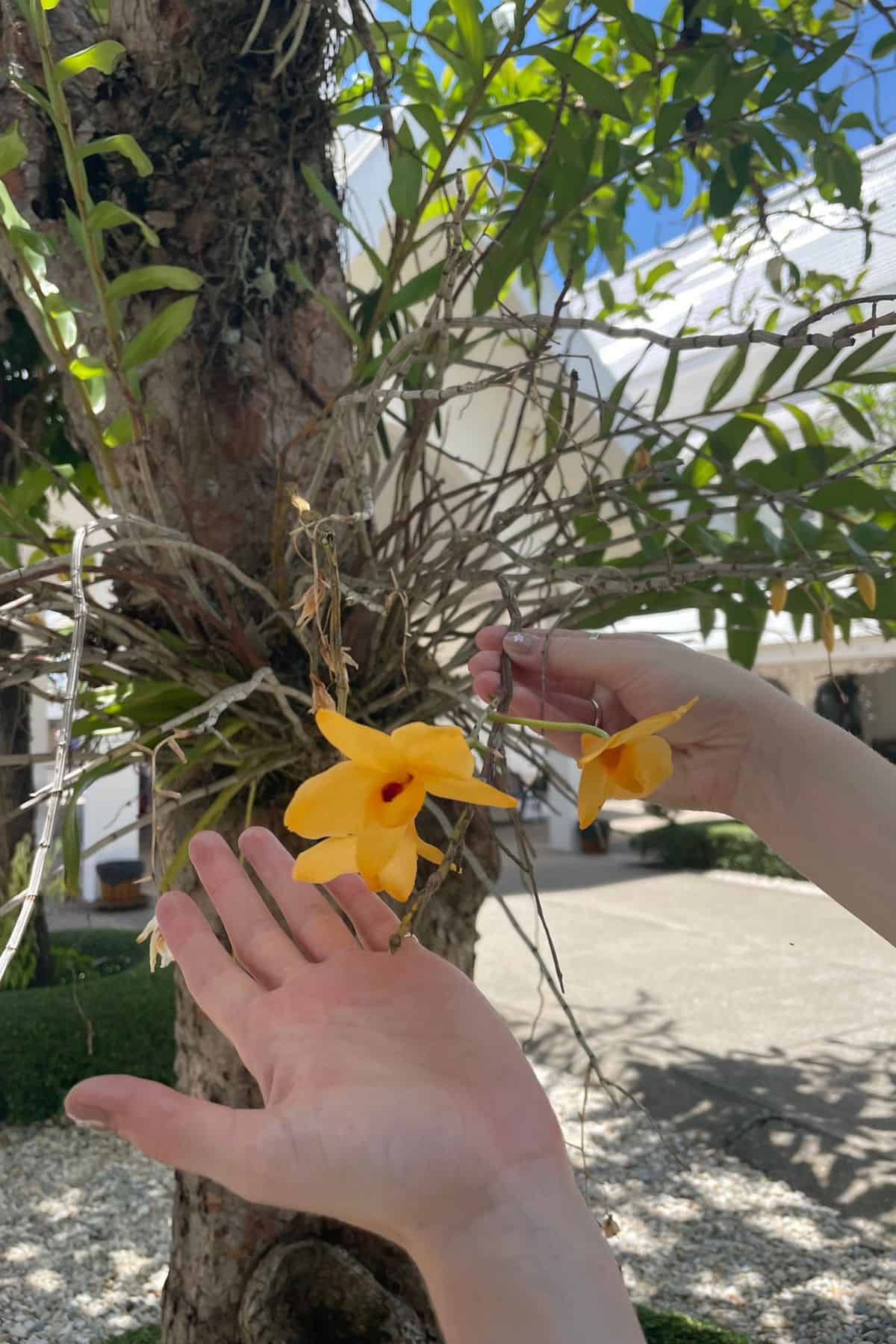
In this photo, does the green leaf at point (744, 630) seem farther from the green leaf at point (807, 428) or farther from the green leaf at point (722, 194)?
the green leaf at point (722, 194)

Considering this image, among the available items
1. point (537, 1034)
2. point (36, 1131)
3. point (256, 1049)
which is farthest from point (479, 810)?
point (537, 1034)

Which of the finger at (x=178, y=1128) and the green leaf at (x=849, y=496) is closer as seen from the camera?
the finger at (x=178, y=1128)

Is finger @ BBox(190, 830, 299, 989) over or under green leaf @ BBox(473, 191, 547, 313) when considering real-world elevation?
under

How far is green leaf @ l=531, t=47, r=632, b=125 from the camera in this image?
1.10 meters

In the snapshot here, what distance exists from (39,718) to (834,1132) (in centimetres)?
615

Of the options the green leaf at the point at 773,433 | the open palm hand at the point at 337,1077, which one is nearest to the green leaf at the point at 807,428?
the green leaf at the point at 773,433

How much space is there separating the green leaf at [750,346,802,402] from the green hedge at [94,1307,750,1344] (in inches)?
61.1

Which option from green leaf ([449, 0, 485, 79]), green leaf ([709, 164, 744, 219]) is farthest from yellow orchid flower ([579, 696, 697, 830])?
green leaf ([709, 164, 744, 219])

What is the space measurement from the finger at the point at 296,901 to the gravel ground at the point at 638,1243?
50.9 inches

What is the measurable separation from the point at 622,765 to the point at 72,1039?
3396 mm

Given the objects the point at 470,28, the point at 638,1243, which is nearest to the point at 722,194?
the point at 470,28

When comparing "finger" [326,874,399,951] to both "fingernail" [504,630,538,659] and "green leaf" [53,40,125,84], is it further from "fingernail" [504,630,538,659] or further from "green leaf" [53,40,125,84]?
"green leaf" [53,40,125,84]

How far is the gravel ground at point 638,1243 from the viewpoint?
216 centimetres

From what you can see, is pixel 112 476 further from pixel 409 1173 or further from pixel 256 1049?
pixel 409 1173
